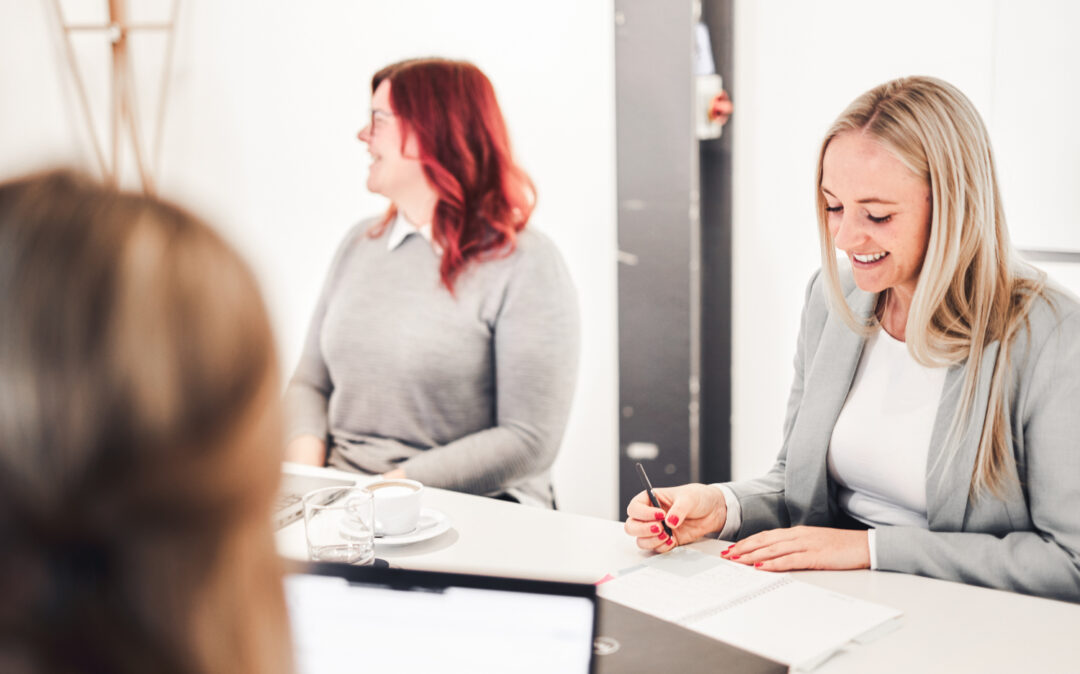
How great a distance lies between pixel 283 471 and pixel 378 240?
1768 millimetres

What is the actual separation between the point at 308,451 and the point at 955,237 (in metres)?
1.35

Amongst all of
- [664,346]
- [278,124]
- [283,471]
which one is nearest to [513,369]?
[664,346]

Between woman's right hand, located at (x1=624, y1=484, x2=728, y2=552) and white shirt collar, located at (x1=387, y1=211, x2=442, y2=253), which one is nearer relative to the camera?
woman's right hand, located at (x1=624, y1=484, x2=728, y2=552)

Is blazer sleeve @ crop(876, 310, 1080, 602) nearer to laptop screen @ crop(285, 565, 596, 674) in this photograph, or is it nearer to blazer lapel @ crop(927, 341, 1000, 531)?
blazer lapel @ crop(927, 341, 1000, 531)

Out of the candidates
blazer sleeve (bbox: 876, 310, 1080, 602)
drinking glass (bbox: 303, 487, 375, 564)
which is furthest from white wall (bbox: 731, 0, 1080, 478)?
drinking glass (bbox: 303, 487, 375, 564)

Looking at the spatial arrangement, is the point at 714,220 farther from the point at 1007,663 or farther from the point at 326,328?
the point at 1007,663

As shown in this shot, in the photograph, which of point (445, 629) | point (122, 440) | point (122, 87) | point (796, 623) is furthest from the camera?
point (122, 87)

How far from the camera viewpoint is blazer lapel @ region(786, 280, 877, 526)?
1.45 m

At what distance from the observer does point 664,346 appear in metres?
2.66

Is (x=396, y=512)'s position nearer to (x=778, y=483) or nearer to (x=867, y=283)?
(x=778, y=483)

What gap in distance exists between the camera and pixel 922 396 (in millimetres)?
1386

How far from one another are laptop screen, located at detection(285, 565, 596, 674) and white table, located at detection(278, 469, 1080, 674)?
0.13m

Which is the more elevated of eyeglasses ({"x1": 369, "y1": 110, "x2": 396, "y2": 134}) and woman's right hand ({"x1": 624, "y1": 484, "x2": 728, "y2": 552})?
eyeglasses ({"x1": 369, "y1": 110, "x2": 396, "y2": 134})

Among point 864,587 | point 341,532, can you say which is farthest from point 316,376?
point 864,587
